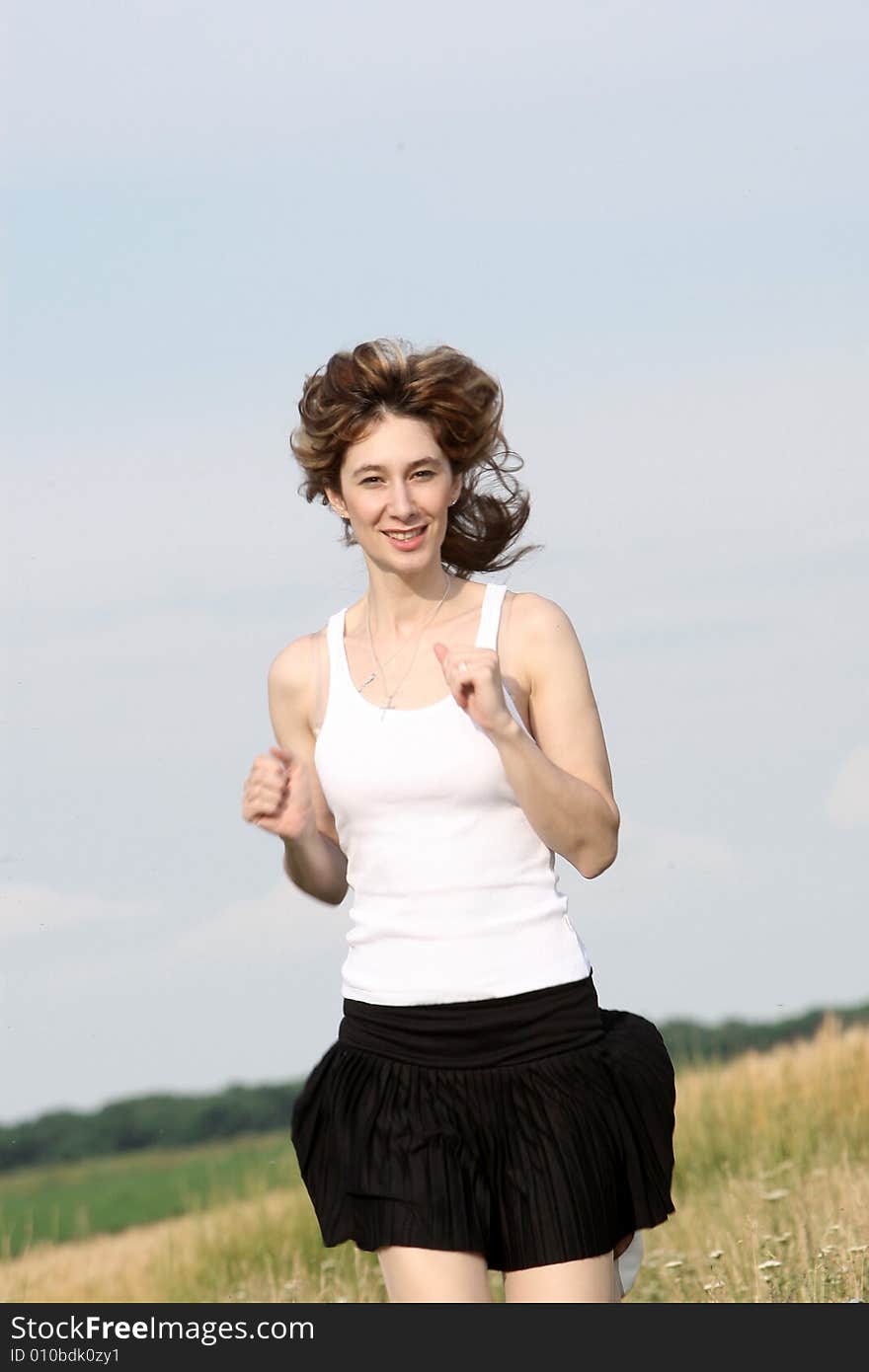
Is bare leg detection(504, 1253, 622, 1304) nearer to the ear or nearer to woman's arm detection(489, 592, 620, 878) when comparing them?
woman's arm detection(489, 592, 620, 878)

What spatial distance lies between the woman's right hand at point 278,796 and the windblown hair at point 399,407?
676 millimetres

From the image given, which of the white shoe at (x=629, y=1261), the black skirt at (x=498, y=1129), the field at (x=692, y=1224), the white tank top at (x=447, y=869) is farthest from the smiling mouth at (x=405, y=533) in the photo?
the field at (x=692, y=1224)

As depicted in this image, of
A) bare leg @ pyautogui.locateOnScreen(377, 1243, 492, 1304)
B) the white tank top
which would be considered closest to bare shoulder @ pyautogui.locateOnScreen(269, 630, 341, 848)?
the white tank top

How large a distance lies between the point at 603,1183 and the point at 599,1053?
0.28 meters

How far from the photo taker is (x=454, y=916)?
3.78 meters

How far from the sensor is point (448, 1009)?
381 centimetres

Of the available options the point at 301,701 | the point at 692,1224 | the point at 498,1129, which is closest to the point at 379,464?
the point at 301,701

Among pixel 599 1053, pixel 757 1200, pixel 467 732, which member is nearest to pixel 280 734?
pixel 467 732

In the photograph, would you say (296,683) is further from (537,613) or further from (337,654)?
(537,613)

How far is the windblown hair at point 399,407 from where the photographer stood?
396cm

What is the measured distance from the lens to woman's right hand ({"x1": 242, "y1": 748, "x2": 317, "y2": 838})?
3.83 metres

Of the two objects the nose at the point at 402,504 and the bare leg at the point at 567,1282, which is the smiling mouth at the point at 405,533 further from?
the bare leg at the point at 567,1282

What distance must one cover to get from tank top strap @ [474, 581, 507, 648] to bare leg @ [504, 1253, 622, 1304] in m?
1.36

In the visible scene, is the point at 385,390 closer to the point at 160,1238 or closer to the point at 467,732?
the point at 467,732
